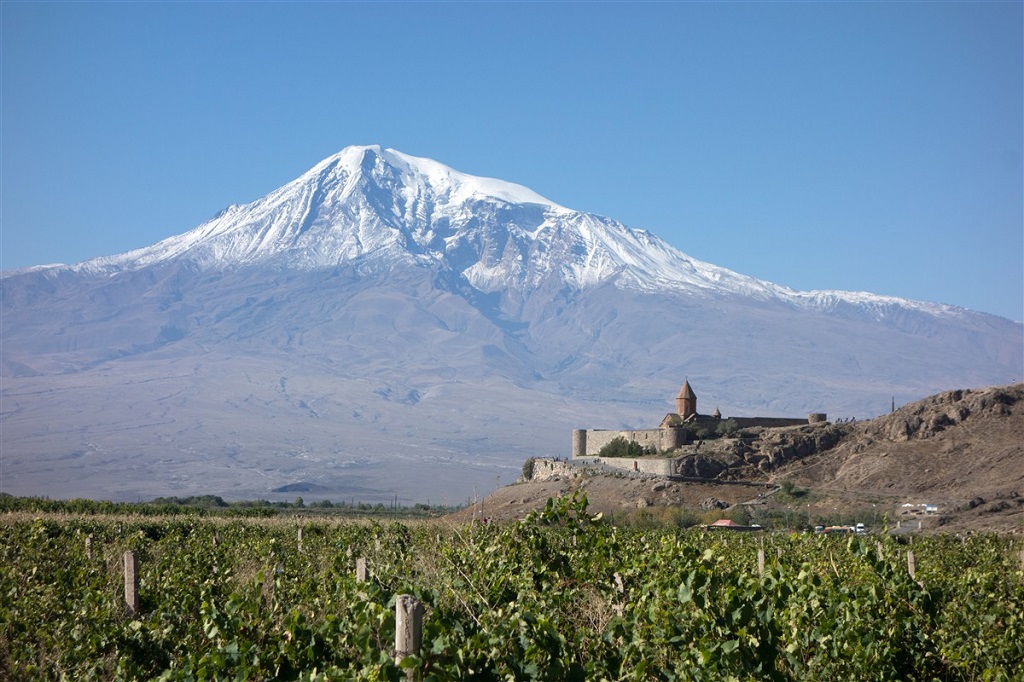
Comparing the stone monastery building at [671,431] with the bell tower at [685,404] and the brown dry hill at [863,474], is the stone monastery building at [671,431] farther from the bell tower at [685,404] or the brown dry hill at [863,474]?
the brown dry hill at [863,474]

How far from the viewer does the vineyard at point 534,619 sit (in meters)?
7.44

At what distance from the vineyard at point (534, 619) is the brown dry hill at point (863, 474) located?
26.9 meters

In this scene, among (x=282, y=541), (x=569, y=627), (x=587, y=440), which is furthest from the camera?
(x=587, y=440)

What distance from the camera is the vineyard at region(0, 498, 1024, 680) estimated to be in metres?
7.44

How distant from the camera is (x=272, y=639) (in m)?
8.17

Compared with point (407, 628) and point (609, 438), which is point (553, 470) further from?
point (407, 628)

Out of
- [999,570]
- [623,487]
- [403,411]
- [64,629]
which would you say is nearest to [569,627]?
[64,629]

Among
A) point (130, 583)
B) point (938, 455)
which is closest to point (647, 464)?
point (938, 455)

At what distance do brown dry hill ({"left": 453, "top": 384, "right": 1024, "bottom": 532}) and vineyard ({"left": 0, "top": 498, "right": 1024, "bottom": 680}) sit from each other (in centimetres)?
2693

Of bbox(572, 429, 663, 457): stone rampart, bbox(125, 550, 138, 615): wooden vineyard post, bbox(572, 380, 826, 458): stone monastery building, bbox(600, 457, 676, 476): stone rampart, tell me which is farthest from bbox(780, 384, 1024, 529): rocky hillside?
bbox(125, 550, 138, 615): wooden vineyard post

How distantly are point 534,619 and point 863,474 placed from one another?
41140mm

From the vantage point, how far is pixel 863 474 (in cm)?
4641

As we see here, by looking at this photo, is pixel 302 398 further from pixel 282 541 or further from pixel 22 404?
pixel 282 541

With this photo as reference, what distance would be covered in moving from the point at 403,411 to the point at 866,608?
187 meters
